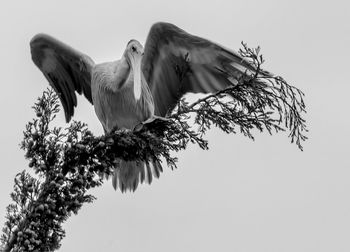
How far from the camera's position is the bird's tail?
9695 millimetres

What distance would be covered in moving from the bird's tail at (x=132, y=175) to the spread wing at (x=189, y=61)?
0.81 meters

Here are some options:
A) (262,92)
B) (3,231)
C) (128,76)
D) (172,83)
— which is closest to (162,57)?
(172,83)

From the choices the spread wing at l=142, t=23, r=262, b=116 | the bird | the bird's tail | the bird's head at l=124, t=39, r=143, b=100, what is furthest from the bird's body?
the bird's tail

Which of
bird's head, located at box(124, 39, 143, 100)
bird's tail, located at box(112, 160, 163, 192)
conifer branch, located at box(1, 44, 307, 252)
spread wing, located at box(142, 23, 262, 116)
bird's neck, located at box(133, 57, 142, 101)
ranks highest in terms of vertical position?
spread wing, located at box(142, 23, 262, 116)

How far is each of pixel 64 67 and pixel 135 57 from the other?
1848mm

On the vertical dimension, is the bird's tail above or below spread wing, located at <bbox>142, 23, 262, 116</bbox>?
below

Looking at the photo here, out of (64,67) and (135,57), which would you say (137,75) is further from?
(64,67)

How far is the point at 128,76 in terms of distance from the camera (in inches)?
354

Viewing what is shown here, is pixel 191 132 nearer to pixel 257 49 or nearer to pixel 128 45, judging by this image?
pixel 257 49

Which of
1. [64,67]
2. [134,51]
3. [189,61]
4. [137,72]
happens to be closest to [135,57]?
[134,51]

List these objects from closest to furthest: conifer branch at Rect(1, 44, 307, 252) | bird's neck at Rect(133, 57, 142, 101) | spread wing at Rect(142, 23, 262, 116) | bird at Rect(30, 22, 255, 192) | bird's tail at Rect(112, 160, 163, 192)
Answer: conifer branch at Rect(1, 44, 307, 252) < bird's neck at Rect(133, 57, 142, 101) < bird at Rect(30, 22, 255, 192) < spread wing at Rect(142, 23, 262, 116) < bird's tail at Rect(112, 160, 163, 192)

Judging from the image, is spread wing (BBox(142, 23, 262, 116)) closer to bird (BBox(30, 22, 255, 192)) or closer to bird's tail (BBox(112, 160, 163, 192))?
bird (BBox(30, 22, 255, 192))

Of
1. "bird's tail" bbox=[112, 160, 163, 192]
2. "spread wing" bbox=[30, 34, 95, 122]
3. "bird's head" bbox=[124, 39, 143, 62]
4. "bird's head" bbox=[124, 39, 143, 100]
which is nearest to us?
"bird's head" bbox=[124, 39, 143, 100]

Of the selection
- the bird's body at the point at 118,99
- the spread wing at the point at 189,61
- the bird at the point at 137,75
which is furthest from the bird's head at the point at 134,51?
the spread wing at the point at 189,61
